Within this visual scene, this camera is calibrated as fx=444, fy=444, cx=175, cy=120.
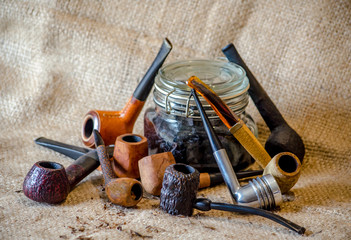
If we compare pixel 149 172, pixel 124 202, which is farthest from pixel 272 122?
pixel 124 202

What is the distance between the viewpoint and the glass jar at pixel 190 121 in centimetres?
138

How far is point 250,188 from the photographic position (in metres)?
1.22

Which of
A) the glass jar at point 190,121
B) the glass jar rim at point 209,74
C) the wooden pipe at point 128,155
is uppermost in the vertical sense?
the glass jar rim at point 209,74

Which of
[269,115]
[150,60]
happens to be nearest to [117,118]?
[150,60]

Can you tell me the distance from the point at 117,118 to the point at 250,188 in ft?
1.89

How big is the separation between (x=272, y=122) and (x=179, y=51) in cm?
55

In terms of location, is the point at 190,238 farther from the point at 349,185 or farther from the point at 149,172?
the point at 349,185

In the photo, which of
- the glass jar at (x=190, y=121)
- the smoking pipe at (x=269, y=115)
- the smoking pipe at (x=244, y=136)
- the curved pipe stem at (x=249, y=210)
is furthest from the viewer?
the smoking pipe at (x=269, y=115)

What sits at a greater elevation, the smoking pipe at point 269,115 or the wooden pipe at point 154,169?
the smoking pipe at point 269,115

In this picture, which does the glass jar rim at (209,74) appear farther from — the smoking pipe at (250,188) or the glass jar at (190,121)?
Result: the smoking pipe at (250,188)

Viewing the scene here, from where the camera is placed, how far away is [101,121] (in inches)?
60.6

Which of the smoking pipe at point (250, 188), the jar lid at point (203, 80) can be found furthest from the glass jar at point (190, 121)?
the smoking pipe at point (250, 188)

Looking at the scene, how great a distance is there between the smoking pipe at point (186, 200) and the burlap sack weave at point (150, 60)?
4.5 inches

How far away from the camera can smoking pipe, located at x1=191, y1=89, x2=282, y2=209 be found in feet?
3.98
